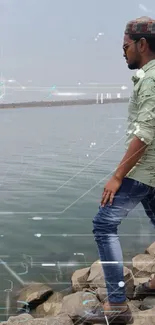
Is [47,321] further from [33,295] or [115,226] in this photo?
[33,295]

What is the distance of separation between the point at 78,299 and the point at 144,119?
159 centimetres

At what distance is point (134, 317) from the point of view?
1919 millimetres

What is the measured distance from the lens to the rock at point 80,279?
3.28 metres

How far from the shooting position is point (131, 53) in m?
1.71

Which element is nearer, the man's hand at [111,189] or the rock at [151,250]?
the man's hand at [111,189]

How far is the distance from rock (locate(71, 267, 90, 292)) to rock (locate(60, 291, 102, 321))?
23.9 inches

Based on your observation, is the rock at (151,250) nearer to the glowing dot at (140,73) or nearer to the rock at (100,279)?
the rock at (100,279)

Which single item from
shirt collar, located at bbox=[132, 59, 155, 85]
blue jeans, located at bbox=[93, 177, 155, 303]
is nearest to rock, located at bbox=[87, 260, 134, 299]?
blue jeans, located at bbox=[93, 177, 155, 303]

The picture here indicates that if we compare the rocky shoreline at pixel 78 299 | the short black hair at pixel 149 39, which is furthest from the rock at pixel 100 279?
the short black hair at pixel 149 39

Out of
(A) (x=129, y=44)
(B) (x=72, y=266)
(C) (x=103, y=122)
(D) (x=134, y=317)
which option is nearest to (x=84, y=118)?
(C) (x=103, y=122)

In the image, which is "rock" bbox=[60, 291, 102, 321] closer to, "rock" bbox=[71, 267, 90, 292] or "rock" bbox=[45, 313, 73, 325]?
"rock" bbox=[45, 313, 73, 325]

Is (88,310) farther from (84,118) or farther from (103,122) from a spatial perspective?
(84,118)

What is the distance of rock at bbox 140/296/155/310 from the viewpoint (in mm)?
2119

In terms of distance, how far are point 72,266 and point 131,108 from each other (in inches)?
96.2
